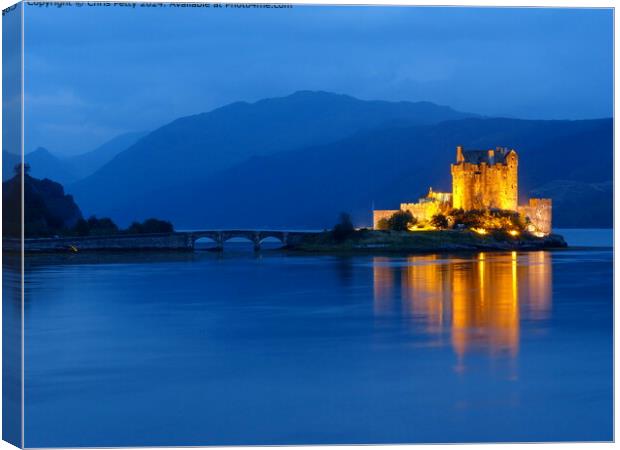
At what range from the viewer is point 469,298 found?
1956 cm

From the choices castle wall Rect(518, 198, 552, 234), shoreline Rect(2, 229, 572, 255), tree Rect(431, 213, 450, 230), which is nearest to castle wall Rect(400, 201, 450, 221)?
tree Rect(431, 213, 450, 230)

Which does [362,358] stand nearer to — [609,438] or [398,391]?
[398,391]

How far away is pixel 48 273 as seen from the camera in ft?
88.7

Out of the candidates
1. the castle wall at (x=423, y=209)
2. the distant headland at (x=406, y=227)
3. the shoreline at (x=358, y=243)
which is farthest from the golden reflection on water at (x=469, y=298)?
the castle wall at (x=423, y=209)

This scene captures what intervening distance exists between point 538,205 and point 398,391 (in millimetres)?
40869

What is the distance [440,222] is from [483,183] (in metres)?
3.87

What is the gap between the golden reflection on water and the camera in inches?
534

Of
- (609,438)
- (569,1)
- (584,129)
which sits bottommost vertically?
(609,438)

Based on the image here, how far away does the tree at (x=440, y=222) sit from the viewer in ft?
150

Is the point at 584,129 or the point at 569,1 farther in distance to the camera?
the point at 584,129

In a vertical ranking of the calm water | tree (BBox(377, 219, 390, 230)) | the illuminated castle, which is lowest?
the calm water

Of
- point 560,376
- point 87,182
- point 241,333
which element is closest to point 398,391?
point 560,376

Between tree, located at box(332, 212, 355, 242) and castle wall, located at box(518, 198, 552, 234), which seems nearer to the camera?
tree, located at box(332, 212, 355, 242)

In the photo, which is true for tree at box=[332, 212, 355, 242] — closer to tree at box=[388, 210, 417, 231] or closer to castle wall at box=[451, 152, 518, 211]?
tree at box=[388, 210, 417, 231]
